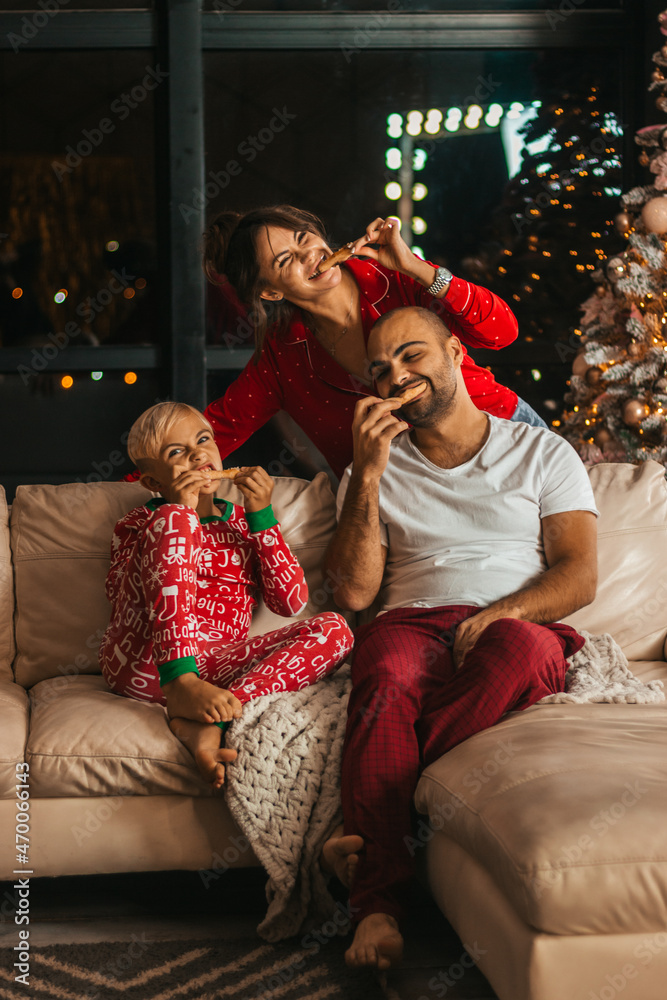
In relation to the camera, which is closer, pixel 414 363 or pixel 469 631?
pixel 469 631

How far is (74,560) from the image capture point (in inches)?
86.7

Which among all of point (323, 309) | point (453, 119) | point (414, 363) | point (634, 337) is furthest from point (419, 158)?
point (414, 363)

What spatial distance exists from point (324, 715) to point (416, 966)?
1.52 ft

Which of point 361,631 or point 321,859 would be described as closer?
point 321,859

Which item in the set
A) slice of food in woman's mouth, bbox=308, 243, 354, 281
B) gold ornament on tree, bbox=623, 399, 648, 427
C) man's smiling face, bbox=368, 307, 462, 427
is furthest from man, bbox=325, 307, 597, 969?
gold ornament on tree, bbox=623, 399, 648, 427

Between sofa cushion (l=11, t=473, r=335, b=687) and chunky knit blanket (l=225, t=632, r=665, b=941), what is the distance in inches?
18.3

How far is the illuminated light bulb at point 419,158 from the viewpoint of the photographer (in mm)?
3662

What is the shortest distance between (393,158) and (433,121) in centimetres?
22

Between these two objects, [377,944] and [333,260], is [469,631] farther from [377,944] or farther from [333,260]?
[333,260]

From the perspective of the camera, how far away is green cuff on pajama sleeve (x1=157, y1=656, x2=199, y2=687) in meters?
1.73

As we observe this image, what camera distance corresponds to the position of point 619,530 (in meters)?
2.22

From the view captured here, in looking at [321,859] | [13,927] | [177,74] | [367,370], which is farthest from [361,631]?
[177,74]

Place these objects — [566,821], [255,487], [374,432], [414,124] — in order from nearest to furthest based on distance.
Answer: [566,821] < [374,432] < [255,487] < [414,124]

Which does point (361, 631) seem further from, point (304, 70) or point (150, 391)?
point (304, 70)
